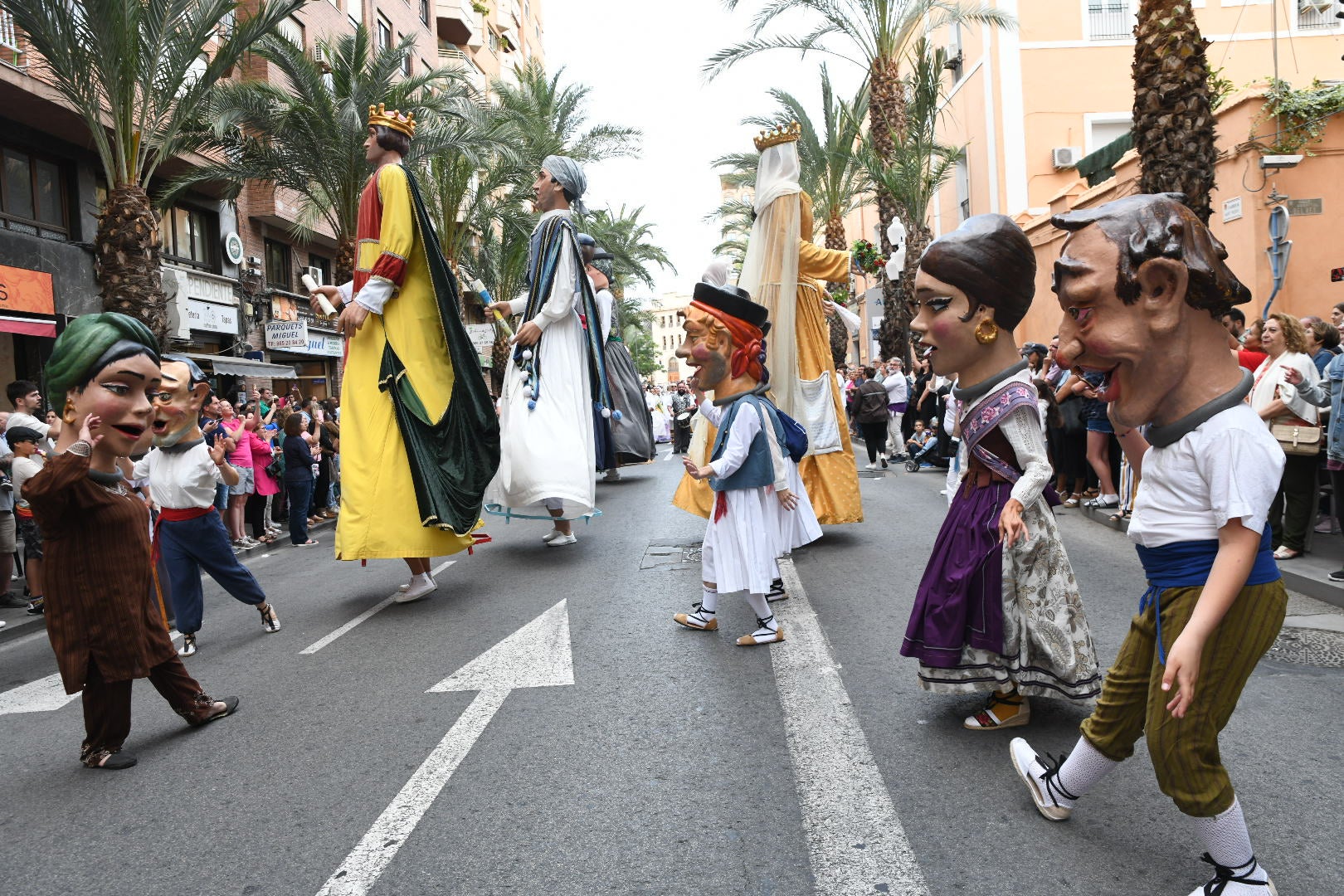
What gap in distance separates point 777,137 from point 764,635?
3.83m

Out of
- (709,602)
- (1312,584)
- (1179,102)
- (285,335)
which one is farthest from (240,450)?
(285,335)

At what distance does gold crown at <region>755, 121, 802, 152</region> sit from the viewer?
24.1ft

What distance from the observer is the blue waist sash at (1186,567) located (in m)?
2.52

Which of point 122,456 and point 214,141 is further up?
point 214,141

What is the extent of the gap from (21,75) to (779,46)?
13112 mm

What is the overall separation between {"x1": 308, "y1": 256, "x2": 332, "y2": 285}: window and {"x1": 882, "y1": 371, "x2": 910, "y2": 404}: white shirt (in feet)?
55.4

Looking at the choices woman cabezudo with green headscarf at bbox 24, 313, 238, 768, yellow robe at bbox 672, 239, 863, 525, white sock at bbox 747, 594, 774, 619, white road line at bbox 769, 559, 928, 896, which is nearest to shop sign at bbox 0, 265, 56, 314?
yellow robe at bbox 672, 239, 863, 525

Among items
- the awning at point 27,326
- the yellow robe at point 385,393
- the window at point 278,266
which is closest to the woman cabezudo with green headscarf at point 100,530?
the yellow robe at point 385,393

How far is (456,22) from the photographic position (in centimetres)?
3978

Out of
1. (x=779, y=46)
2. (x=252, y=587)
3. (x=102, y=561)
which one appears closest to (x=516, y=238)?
(x=779, y=46)

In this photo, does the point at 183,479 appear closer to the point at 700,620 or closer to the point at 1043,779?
the point at 700,620

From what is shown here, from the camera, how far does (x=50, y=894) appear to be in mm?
2945

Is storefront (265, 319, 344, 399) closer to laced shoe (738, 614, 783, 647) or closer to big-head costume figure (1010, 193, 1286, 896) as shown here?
laced shoe (738, 614, 783, 647)

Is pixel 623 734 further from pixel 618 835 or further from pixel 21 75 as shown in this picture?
pixel 21 75
